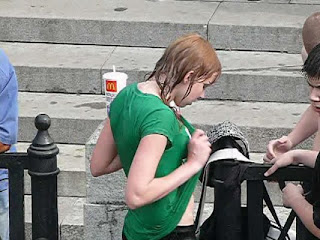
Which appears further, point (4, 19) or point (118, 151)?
point (4, 19)

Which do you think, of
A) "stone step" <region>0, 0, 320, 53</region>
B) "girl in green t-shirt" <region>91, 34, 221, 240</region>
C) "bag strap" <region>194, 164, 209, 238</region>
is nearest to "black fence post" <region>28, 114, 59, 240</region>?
"girl in green t-shirt" <region>91, 34, 221, 240</region>

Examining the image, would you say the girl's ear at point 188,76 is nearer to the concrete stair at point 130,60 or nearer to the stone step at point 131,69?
the concrete stair at point 130,60

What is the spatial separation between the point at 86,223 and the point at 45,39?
2.93 meters

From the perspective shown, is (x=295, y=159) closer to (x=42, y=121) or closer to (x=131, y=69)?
(x=42, y=121)

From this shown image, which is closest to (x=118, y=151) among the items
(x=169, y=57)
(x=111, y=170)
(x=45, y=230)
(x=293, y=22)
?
(x=111, y=170)

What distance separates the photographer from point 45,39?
756cm

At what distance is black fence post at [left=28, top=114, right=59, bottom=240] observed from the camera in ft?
13.3

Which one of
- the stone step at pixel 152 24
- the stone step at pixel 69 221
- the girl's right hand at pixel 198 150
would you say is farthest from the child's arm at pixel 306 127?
the stone step at pixel 152 24

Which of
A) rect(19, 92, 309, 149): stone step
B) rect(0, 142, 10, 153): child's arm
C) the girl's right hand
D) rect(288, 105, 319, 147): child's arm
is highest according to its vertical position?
the girl's right hand

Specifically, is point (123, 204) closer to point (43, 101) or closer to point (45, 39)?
point (43, 101)

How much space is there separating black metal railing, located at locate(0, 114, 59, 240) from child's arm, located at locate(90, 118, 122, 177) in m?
0.30

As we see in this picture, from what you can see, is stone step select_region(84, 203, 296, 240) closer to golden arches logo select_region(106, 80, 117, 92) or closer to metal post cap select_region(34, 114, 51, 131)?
golden arches logo select_region(106, 80, 117, 92)

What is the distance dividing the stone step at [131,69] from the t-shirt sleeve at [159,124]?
3.32 meters

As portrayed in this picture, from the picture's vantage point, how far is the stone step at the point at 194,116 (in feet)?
20.5
